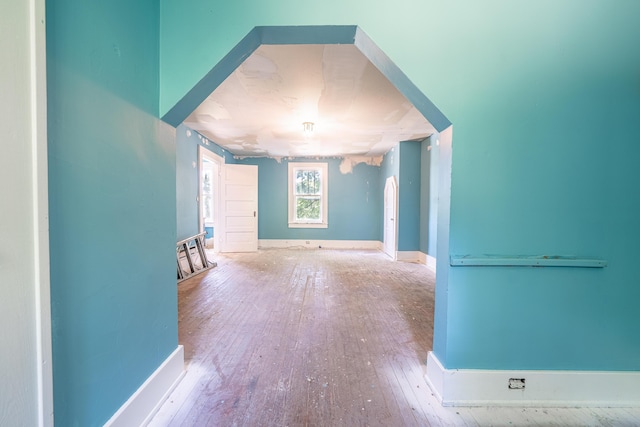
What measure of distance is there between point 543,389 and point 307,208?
578 centimetres

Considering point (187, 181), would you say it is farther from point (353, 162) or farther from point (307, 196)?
point (353, 162)

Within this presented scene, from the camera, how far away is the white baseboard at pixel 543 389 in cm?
139

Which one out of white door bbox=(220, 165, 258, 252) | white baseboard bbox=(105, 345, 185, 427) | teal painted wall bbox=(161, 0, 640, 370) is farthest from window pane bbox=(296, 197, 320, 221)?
teal painted wall bbox=(161, 0, 640, 370)

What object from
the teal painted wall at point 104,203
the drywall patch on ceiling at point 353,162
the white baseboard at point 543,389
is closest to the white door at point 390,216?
the drywall patch on ceiling at point 353,162

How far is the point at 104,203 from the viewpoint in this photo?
40.9 inches

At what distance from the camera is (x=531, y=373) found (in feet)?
4.58

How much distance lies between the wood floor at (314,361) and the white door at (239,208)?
227 cm

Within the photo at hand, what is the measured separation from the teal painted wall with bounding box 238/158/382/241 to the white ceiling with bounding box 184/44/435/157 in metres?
1.17

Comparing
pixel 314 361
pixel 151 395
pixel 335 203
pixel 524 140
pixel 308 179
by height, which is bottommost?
pixel 314 361

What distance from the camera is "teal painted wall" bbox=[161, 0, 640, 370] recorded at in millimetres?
1312

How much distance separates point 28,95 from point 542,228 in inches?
85.2

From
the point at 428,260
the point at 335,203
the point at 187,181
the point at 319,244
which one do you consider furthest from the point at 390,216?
the point at 187,181

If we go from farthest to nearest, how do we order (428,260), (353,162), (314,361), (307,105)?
1. (353,162)
2. (428,260)
3. (307,105)
4. (314,361)

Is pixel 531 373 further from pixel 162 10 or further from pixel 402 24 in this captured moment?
pixel 162 10
